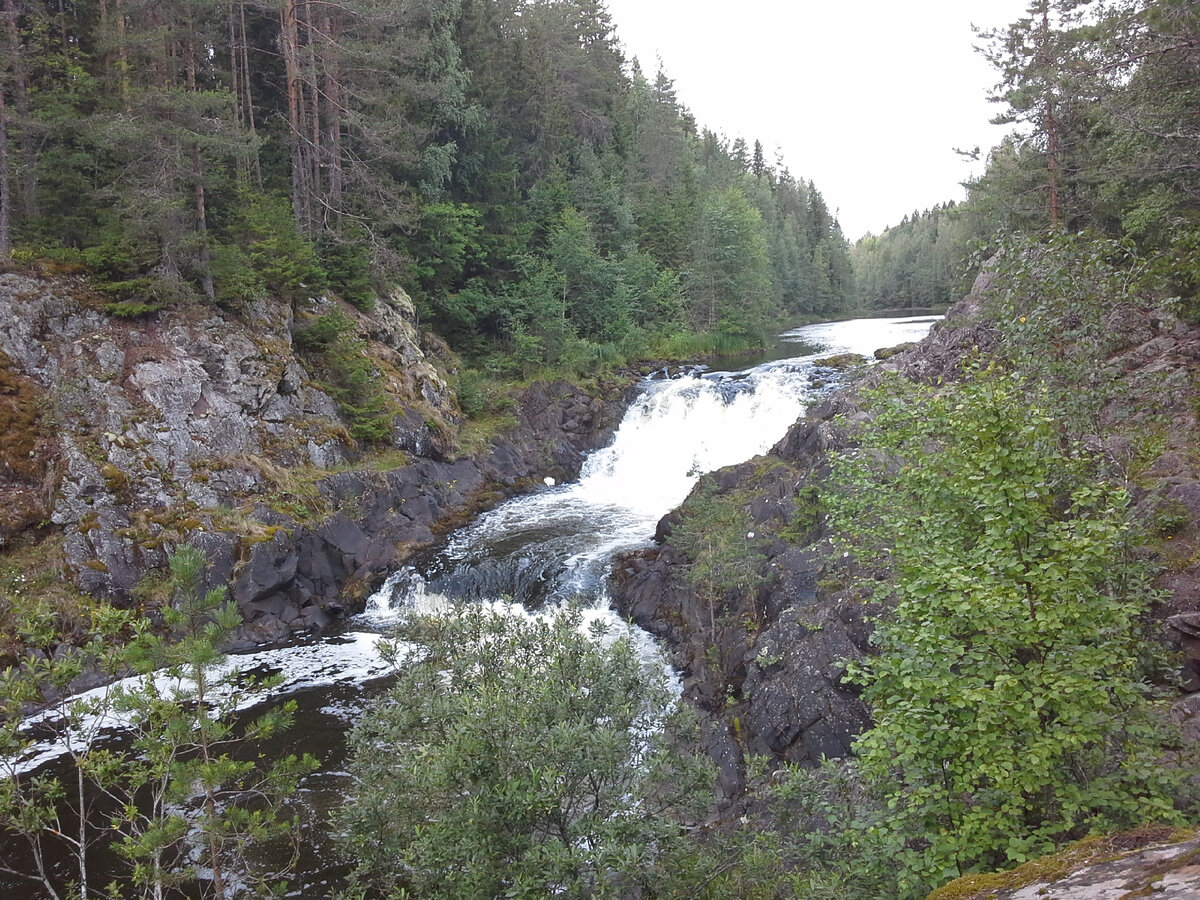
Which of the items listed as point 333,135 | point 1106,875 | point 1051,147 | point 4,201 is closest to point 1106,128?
point 1051,147

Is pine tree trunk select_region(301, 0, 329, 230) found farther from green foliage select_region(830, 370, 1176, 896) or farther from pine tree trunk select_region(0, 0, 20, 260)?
green foliage select_region(830, 370, 1176, 896)

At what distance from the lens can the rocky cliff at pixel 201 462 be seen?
14.1 meters

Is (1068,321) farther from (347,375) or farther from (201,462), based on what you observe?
(347,375)

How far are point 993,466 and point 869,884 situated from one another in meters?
3.08

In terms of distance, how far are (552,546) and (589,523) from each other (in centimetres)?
218

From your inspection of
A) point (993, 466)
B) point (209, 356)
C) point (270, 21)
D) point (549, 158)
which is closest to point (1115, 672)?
point (993, 466)

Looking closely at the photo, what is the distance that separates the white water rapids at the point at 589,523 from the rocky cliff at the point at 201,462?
105 cm

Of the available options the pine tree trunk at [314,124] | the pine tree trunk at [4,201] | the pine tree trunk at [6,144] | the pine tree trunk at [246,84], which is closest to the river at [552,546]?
the pine tree trunk at [4,201]

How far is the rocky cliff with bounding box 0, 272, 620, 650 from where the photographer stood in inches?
556

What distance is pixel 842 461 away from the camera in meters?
7.34

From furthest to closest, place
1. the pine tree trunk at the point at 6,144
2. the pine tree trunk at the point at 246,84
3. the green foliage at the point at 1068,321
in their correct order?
1. the pine tree trunk at the point at 246,84
2. the pine tree trunk at the point at 6,144
3. the green foliage at the point at 1068,321

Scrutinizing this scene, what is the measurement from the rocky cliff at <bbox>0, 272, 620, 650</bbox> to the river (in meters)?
1.18

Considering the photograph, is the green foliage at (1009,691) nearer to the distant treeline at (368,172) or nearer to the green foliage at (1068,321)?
the green foliage at (1068,321)

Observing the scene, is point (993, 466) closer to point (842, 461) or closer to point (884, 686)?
point (884, 686)
